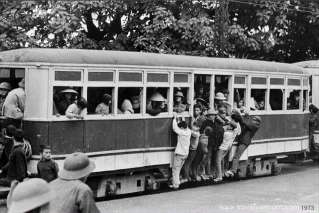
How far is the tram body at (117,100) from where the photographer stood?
10.9 metres

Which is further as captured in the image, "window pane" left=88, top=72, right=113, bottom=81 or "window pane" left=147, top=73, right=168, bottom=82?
"window pane" left=147, top=73, right=168, bottom=82

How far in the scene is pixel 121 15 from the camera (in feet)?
70.4

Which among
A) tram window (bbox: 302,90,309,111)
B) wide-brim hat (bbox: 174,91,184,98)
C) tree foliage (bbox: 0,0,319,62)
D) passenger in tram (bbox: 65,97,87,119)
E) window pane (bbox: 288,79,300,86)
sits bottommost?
tram window (bbox: 302,90,309,111)

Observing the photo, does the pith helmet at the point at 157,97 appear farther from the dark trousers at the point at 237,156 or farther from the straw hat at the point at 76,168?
the straw hat at the point at 76,168

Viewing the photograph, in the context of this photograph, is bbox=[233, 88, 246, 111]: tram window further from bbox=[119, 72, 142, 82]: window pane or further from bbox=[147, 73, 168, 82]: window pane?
bbox=[119, 72, 142, 82]: window pane

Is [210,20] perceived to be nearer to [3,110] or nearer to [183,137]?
[183,137]

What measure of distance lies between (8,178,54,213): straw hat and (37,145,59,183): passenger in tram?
560 centimetres

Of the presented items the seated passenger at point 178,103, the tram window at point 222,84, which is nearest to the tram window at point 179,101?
the seated passenger at point 178,103

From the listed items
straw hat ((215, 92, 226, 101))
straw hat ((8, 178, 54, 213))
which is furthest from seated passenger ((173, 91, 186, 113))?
straw hat ((8, 178, 54, 213))

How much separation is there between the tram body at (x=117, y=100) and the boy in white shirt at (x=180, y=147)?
5.9 inches

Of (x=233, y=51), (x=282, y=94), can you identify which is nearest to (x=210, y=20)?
(x=233, y=51)

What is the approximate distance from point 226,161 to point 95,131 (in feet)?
14.5

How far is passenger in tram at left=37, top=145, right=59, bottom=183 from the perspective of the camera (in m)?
9.83

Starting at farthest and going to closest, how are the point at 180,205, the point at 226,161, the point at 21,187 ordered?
the point at 226,161 < the point at 180,205 < the point at 21,187
